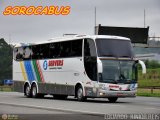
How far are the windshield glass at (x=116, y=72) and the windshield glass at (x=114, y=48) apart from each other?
16.8 inches

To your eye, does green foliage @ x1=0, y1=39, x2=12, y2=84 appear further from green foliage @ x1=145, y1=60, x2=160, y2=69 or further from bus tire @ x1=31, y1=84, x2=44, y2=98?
bus tire @ x1=31, y1=84, x2=44, y2=98

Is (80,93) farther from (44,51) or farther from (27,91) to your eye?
(27,91)

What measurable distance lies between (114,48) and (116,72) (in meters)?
1.29

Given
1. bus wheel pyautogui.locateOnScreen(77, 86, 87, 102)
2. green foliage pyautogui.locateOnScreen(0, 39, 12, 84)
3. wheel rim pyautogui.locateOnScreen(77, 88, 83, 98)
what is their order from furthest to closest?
green foliage pyautogui.locateOnScreen(0, 39, 12, 84) < wheel rim pyautogui.locateOnScreen(77, 88, 83, 98) < bus wheel pyautogui.locateOnScreen(77, 86, 87, 102)

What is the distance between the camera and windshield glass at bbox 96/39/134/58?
1204 inches

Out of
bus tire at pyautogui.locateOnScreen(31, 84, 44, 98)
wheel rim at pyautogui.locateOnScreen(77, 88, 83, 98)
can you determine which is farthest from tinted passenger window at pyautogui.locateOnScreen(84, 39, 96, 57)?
bus tire at pyautogui.locateOnScreen(31, 84, 44, 98)

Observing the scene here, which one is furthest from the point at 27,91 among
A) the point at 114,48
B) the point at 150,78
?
the point at 150,78

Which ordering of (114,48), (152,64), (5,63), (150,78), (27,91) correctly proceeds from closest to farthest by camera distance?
(114,48) → (27,91) → (150,78) → (152,64) → (5,63)

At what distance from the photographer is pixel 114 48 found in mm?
30922

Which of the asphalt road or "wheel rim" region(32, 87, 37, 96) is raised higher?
"wheel rim" region(32, 87, 37, 96)

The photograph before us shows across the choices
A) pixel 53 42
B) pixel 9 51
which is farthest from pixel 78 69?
pixel 9 51

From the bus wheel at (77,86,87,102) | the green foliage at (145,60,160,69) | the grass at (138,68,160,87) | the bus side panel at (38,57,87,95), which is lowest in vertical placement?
the bus wheel at (77,86,87,102)

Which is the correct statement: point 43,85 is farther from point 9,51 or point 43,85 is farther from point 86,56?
point 9,51

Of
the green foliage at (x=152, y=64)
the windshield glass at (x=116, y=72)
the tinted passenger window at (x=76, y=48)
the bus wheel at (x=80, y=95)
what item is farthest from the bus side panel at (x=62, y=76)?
the green foliage at (x=152, y=64)
